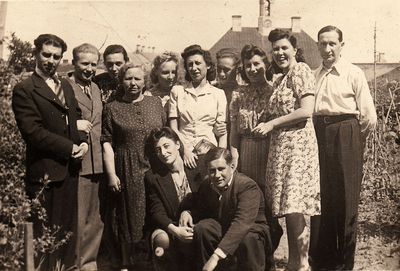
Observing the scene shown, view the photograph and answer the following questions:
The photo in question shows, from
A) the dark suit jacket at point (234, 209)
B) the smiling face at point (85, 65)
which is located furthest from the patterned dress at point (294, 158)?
the smiling face at point (85, 65)

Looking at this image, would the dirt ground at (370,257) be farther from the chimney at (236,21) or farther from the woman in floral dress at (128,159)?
the chimney at (236,21)

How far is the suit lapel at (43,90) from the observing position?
3.45 meters

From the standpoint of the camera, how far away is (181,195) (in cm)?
373

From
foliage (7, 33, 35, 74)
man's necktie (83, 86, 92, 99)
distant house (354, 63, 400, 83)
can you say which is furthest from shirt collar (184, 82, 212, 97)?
distant house (354, 63, 400, 83)

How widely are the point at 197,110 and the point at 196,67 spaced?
312 millimetres

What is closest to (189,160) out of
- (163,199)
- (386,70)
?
(163,199)

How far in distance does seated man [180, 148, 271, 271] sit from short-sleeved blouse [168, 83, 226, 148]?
41 centimetres

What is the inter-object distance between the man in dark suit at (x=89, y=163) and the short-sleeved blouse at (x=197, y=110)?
1.83 ft

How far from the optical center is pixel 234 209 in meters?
3.49

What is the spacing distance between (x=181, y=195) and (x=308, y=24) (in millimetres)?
2003

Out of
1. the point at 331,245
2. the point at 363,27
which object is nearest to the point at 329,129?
the point at 331,245

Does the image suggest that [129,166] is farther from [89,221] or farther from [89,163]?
[89,221]

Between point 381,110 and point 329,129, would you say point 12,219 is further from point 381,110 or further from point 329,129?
point 381,110

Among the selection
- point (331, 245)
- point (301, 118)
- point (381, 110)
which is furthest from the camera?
point (381, 110)
